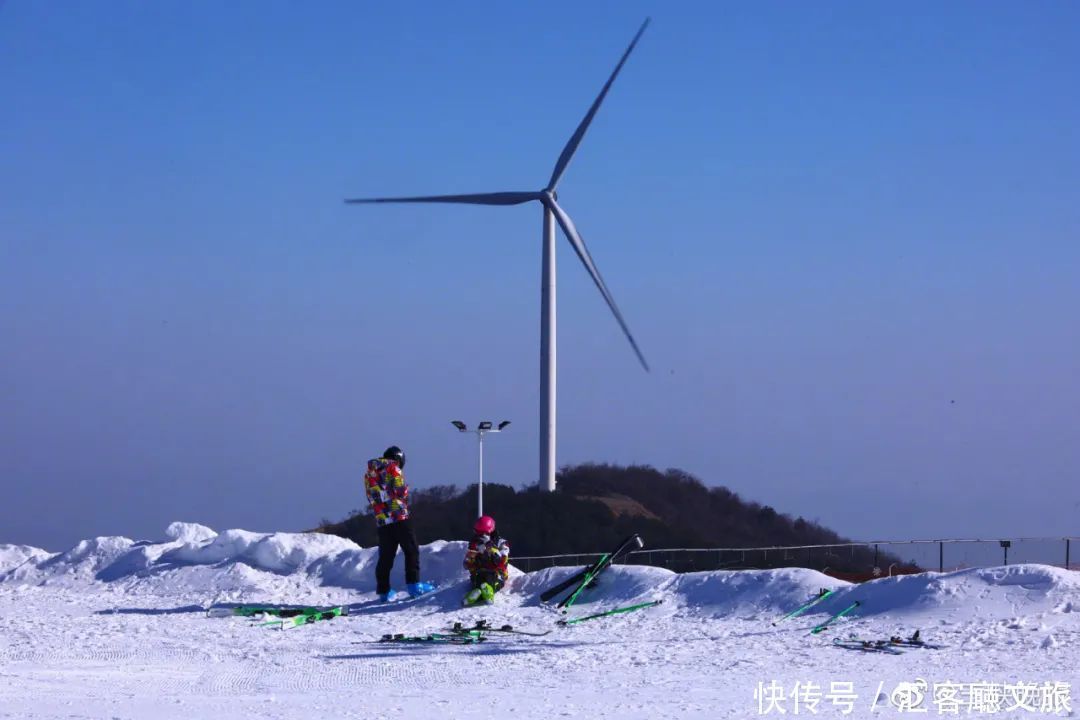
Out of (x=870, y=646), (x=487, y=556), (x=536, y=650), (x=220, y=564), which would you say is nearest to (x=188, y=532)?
(x=220, y=564)

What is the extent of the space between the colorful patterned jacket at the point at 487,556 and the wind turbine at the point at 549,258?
57.7 feet

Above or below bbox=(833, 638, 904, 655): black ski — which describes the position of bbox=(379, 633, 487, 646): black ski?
below

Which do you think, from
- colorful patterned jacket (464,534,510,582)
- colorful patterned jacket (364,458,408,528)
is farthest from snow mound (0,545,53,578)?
colorful patterned jacket (464,534,510,582)

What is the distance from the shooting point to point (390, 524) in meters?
18.8

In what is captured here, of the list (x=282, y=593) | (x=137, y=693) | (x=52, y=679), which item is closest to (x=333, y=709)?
(x=137, y=693)

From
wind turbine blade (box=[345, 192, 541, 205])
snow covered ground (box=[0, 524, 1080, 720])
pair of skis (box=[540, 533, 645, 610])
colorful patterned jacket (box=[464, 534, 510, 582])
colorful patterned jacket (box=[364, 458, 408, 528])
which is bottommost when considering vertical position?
snow covered ground (box=[0, 524, 1080, 720])

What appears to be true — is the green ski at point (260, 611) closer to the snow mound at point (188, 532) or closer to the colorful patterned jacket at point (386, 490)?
the colorful patterned jacket at point (386, 490)

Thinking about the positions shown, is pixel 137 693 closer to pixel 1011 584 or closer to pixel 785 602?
pixel 785 602

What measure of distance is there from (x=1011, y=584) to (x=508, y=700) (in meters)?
6.81

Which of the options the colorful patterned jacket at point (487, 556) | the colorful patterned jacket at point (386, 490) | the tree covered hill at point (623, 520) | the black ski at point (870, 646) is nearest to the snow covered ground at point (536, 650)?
the black ski at point (870, 646)

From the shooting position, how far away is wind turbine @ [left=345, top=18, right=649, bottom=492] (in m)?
35.8

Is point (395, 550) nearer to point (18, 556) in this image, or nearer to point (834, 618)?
point (834, 618)

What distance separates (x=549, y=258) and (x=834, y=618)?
21.7m

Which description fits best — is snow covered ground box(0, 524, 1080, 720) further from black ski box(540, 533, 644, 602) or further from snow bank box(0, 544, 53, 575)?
snow bank box(0, 544, 53, 575)
